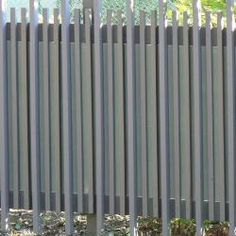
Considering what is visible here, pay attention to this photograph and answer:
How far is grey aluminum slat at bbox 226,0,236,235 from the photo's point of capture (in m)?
5.61

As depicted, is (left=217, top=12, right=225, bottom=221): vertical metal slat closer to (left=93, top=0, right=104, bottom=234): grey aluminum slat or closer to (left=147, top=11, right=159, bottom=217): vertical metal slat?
(left=147, top=11, right=159, bottom=217): vertical metal slat

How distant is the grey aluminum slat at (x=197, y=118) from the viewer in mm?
5660

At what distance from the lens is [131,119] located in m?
5.84

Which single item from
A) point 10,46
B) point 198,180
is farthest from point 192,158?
point 10,46

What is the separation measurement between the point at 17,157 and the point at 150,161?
1.10m

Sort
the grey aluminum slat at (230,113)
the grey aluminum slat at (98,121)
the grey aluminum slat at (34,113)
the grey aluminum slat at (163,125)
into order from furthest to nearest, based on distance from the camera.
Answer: the grey aluminum slat at (34,113), the grey aluminum slat at (98,121), the grey aluminum slat at (163,125), the grey aluminum slat at (230,113)

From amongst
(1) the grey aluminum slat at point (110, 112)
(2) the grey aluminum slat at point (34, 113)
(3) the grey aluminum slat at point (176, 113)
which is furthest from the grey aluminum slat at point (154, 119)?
(2) the grey aluminum slat at point (34, 113)

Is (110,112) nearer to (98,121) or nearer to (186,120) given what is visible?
(98,121)

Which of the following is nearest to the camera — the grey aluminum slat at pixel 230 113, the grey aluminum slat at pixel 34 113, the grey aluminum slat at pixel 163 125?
the grey aluminum slat at pixel 230 113

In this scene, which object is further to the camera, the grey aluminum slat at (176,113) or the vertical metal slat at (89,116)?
the vertical metal slat at (89,116)

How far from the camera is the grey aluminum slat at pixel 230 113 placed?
5.61 m

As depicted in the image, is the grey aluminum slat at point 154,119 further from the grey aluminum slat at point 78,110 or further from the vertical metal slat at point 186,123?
the grey aluminum slat at point 78,110

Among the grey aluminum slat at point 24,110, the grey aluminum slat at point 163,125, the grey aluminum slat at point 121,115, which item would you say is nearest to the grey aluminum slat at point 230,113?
the grey aluminum slat at point 163,125

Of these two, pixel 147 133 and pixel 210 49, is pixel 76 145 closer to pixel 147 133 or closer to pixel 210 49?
pixel 147 133
